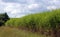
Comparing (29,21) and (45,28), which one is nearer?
(45,28)

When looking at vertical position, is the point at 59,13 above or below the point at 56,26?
above

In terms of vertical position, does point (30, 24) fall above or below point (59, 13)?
below

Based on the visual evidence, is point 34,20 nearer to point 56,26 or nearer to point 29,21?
point 29,21

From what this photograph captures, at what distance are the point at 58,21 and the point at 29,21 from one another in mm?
5326

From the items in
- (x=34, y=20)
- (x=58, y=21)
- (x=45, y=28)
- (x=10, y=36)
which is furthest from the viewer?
(x=34, y=20)

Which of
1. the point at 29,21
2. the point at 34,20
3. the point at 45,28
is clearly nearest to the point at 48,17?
the point at 45,28

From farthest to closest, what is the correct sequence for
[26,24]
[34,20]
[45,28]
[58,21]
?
[26,24]
[34,20]
[45,28]
[58,21]

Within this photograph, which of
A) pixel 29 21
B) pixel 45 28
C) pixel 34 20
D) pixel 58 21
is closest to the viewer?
pixel 58 21

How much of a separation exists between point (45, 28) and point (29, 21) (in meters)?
3.74

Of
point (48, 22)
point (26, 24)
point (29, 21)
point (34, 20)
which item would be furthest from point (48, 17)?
point (26, 24)

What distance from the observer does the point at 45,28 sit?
13562 mm

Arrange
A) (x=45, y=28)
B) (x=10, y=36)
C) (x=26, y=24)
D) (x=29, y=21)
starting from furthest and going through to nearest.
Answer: (x=26, y=24) < (x=29, y=21) < (x=45, y=28) < (x=10, y=36)

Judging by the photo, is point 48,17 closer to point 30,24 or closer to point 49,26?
point 49,26

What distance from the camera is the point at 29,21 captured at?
675 inches
